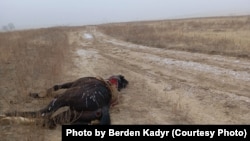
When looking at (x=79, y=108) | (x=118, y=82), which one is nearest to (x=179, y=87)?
(x=118, y=82)

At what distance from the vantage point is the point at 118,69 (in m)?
12.6

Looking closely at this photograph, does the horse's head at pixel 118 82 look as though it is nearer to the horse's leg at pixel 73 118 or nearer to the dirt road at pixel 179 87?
the dirt road at pixel 179 87

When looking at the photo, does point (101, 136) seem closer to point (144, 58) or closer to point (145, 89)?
point (145, 89)

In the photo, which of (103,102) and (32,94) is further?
(32,94)

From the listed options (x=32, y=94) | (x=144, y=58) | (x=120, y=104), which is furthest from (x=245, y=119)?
(x=144, y=58)

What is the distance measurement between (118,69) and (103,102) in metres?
5.88

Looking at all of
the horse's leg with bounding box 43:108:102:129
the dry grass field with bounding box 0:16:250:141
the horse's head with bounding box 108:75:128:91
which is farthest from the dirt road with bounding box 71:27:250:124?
the horse's leg with bounding box 43:108:102:129

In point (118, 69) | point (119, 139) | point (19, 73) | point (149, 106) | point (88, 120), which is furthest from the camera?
point (118, 69)

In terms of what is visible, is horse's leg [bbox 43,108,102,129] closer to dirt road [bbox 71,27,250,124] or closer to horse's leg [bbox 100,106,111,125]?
horse's leg [bbox 100,106,111,125]
